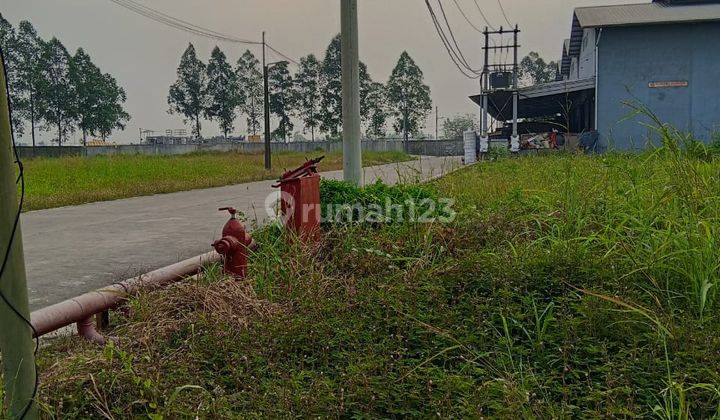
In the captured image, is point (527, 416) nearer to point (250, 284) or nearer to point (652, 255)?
point (652, 255)

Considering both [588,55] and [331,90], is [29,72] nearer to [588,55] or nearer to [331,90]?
[331,90]

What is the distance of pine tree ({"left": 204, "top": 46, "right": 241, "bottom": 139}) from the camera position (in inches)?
2822

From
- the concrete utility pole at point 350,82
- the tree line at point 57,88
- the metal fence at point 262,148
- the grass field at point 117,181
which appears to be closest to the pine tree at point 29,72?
the tree line at point 57,88

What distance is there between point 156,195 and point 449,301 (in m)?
12.5

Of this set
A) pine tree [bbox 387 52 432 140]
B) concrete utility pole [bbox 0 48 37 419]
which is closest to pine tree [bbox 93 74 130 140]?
pine tree [bbox 387 52 432 140]

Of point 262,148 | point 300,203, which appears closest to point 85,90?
point 262,148

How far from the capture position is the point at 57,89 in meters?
62.8

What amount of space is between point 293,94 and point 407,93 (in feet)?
46.0

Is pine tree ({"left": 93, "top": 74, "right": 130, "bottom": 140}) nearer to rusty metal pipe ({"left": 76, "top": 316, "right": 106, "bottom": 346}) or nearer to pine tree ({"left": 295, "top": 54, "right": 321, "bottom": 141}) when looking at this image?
pine tree ({"left": 295, "top": 54, "right": 321, "bottom": 141})

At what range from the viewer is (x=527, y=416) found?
2088 millimetres

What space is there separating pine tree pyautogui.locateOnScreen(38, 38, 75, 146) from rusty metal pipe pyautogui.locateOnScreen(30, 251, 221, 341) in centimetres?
6640

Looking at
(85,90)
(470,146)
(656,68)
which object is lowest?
(470,146)

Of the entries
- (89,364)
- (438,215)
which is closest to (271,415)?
(89,364)

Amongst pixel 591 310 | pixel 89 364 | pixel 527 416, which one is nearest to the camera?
pixel 527 416
